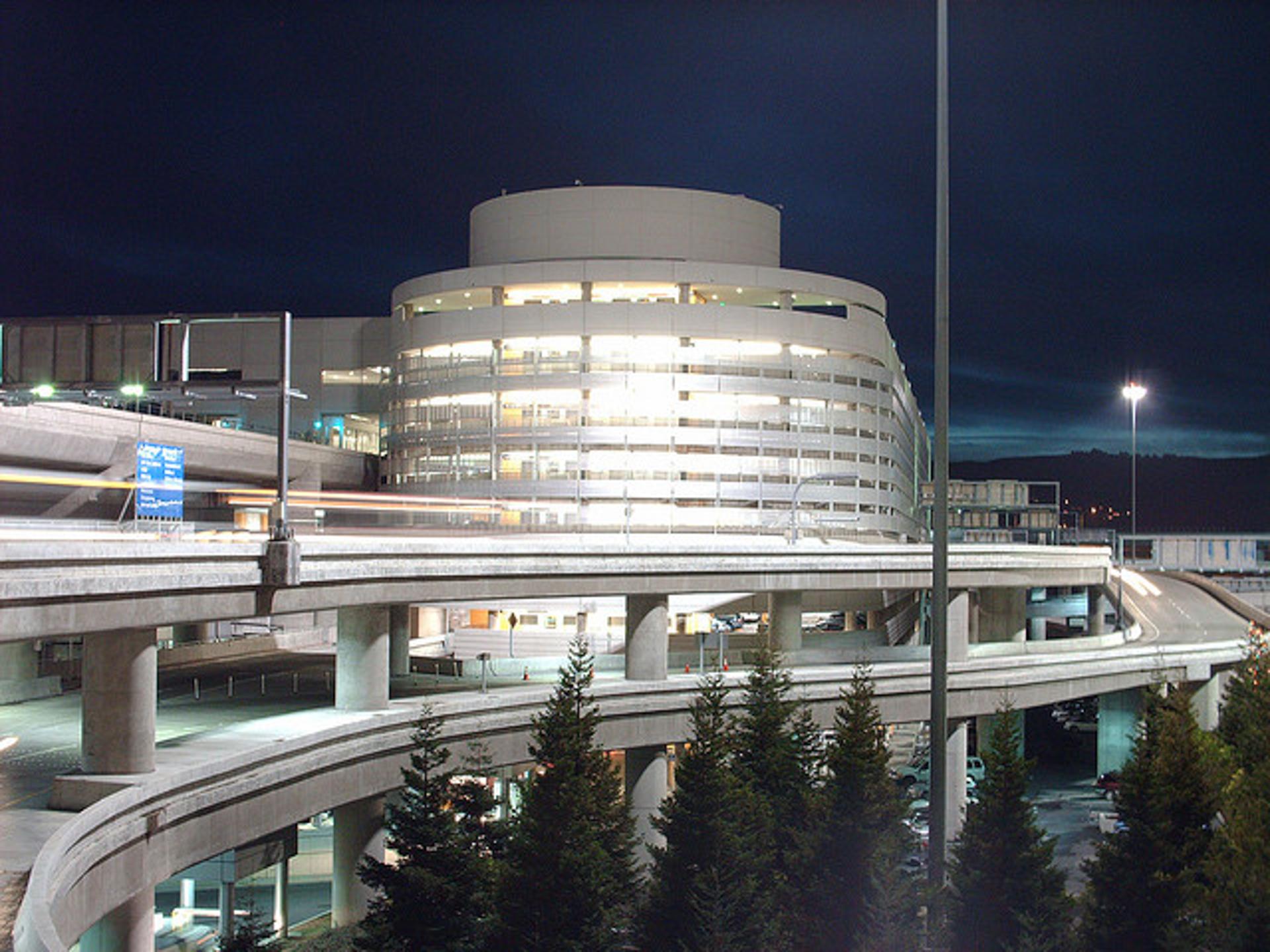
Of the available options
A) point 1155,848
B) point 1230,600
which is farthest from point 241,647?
point 1230,600

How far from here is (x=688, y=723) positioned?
39406mm

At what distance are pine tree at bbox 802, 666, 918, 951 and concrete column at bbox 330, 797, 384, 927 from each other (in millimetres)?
10638

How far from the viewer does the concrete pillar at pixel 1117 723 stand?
197 feet

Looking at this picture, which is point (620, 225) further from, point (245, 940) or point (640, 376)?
point (245, 940)

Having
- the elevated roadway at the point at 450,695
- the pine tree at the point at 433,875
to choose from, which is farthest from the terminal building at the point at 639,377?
the pine tree at the point at 433,875

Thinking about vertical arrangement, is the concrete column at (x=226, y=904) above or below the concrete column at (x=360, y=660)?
below

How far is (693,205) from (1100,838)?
59706mm

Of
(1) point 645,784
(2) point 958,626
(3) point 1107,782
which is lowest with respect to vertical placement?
(3) point 1107,782

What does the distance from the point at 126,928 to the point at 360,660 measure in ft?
39.4

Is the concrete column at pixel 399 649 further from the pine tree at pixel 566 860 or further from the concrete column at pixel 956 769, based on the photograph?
the concrete column at pixel 956 769

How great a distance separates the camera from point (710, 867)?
86.8ft

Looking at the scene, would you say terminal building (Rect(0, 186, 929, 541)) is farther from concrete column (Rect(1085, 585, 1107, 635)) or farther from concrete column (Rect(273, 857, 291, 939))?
concrete column (Rect(273, 857, 291, 939))

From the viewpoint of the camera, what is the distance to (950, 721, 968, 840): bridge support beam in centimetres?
4788

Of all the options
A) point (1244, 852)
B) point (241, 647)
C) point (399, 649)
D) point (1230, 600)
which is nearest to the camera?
point (1244, 852)
